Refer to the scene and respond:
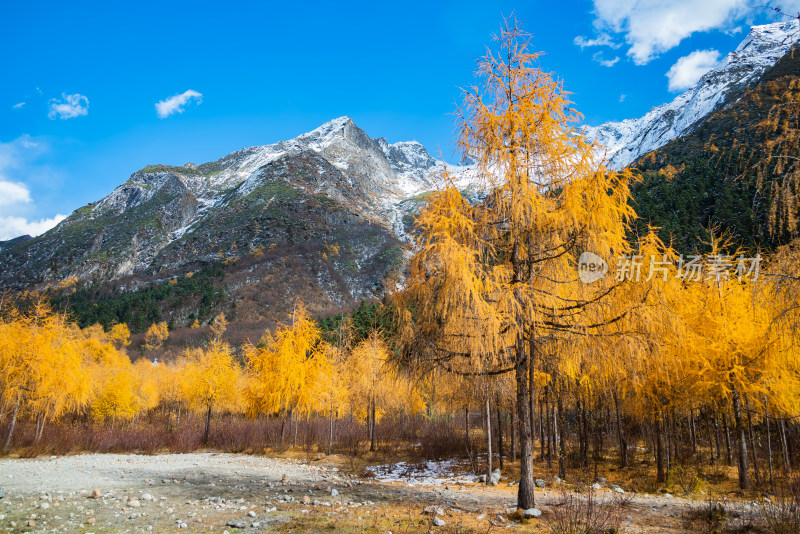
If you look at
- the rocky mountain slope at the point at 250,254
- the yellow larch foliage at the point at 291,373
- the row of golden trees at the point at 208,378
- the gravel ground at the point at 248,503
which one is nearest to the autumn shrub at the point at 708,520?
the gravel ground at the point at 248,503

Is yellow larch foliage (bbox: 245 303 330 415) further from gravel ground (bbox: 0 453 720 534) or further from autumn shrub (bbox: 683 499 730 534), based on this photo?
autumn shrub (bbox: 683 499 730 534)

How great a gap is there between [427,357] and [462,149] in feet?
13.5

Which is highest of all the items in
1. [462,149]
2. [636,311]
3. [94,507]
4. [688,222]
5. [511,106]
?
[688,222]

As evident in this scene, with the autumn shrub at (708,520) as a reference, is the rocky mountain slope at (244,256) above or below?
above

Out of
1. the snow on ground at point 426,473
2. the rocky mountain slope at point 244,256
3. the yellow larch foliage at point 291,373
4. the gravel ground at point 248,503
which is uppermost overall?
the rocky mountain slope at point 244,256

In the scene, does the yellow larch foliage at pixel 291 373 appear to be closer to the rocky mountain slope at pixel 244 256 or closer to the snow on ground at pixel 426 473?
the snow on ground at pixel 426 473

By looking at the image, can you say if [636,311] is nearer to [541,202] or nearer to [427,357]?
[541,202]

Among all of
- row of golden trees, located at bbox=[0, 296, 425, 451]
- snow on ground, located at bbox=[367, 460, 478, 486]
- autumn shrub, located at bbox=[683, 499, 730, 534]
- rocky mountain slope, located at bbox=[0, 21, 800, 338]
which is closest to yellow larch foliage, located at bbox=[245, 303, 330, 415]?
row of golden trees, located at bbox=[0, 296, 425, 451]

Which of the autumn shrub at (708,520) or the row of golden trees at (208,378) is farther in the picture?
the row of golden trees at (208,378)

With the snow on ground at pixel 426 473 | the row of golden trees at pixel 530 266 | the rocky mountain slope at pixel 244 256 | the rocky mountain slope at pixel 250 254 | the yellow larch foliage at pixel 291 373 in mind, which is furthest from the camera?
the rocky mountain slope at pixel 250 254

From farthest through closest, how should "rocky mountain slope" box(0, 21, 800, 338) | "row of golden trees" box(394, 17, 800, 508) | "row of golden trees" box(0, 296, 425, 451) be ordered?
1. "rocky mountain slope" box(0, 21, 800, 338)
2. "row of golden trees" box(0, 296, 425, 451)
3. "row of golden trees" box(394, 17, 800, 508)

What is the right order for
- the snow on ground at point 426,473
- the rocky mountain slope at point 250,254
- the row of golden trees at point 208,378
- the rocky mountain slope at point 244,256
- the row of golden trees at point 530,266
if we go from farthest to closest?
the rocky mountain slope at point 250,254, the rocky mountain slope at point 244,256, the row of golden trees at point 208,378, the snow on ground at point 426,473, the row of golden trees at point 530,266

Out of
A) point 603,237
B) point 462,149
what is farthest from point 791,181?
point 462,149

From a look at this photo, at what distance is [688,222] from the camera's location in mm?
57656
